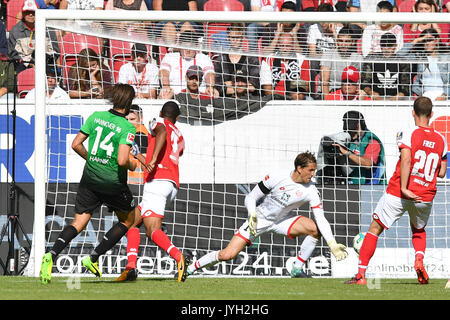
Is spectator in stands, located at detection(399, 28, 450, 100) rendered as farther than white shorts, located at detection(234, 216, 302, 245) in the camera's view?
Yes

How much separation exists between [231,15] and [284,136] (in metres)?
2.46

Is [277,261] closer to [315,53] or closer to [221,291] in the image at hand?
[315,53]

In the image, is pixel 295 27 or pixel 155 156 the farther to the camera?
pixel 295 27

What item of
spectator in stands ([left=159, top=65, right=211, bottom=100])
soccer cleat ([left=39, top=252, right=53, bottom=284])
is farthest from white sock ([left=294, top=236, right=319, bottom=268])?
soccer cleat ([left=39, top=252, right=53, bottom=284])

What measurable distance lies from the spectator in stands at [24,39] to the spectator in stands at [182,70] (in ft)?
7.29

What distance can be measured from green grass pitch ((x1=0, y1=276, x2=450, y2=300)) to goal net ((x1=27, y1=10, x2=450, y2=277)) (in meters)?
2.68

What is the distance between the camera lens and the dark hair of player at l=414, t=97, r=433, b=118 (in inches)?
353

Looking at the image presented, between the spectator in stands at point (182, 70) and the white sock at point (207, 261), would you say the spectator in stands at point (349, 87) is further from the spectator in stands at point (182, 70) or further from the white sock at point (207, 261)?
the white sock at point (207, 261)

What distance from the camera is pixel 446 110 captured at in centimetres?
1228

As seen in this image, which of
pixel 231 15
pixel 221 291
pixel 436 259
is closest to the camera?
pixel 221 291

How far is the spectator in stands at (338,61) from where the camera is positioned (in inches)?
487

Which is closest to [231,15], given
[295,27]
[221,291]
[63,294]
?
[295,27]

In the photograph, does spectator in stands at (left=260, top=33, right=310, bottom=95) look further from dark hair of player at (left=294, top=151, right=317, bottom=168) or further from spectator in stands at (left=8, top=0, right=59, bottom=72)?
spectator in stands at (left=8, top=0, right=59, bottom=72)

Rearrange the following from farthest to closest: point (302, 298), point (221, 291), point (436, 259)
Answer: point (436, 259)
point (221, 291)
point (302, 298)
